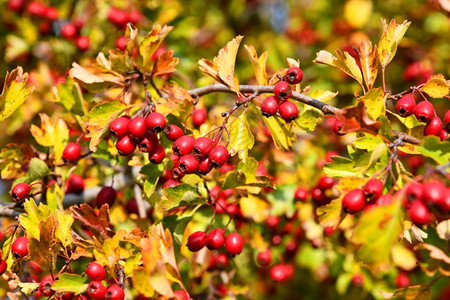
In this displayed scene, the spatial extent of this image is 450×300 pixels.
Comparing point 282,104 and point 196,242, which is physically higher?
point 282,104

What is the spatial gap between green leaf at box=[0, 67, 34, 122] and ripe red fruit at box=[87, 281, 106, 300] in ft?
2.65

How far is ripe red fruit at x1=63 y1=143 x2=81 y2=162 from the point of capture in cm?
209

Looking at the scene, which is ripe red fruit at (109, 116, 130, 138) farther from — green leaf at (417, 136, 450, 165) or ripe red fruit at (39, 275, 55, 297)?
green leaf at (417, 136, 450, 165)

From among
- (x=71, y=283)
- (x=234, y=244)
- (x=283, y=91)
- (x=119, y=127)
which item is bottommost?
(x=234, y=244)

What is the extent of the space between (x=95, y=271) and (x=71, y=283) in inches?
4.2

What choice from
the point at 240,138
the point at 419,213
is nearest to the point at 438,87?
the point at 419,213

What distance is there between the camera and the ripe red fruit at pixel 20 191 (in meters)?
1.83

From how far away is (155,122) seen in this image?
1.66 metres

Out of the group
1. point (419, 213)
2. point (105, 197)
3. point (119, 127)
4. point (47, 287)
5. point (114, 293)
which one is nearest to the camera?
point (419, 213)

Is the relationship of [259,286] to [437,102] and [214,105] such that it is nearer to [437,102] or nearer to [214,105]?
[214,105]

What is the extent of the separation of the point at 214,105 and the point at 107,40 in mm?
865

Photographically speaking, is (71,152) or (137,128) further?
(71,152)

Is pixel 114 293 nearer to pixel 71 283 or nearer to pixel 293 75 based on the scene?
pixel 71 283

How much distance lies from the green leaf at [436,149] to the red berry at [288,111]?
0.45 m
